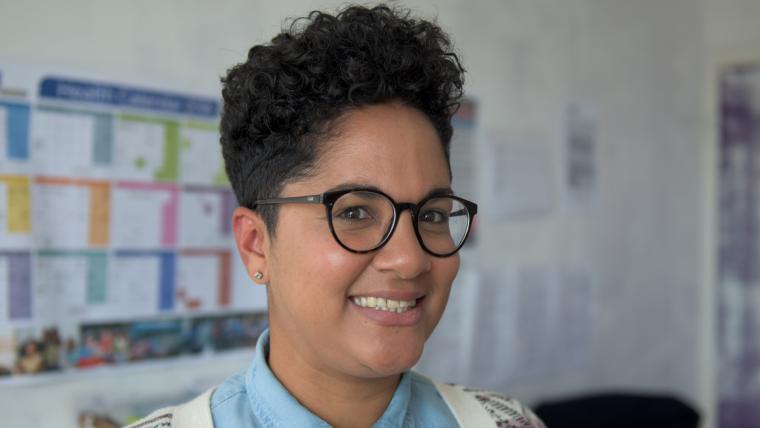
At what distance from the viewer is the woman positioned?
0.82m

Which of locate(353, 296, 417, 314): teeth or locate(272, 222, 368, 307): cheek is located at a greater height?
locate(272, 222, 368, 307): cheek

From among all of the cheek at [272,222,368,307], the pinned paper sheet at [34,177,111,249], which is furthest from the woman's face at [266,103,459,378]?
the pinned paper sheet at [34,177,111,249]

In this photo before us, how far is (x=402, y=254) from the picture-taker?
0.81 m

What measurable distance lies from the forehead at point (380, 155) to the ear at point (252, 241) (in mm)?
123

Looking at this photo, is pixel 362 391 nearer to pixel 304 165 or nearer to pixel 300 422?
pixel 300 422

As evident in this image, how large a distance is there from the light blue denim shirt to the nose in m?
0.21

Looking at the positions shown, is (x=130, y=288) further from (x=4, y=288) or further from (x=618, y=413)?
(x=618, y=413)

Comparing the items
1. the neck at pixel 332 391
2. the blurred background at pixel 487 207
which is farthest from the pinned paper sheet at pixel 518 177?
the neck at pixel 332 391

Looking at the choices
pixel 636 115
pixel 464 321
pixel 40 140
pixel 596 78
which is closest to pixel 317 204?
pixel 40 140

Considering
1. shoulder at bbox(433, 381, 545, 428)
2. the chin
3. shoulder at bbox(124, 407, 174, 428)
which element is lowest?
shoulder at bbox(433, 381, 545, 428)

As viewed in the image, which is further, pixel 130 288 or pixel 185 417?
pixel 130 288

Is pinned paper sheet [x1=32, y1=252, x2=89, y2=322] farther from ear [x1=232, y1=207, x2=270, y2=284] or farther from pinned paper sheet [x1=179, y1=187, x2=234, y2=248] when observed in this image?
ear [x1=232, y1=207, x2=270, y2=284]

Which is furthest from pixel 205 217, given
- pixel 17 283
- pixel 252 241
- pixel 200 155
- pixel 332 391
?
pixel 332 391

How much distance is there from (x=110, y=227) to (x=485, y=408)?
804 mm
